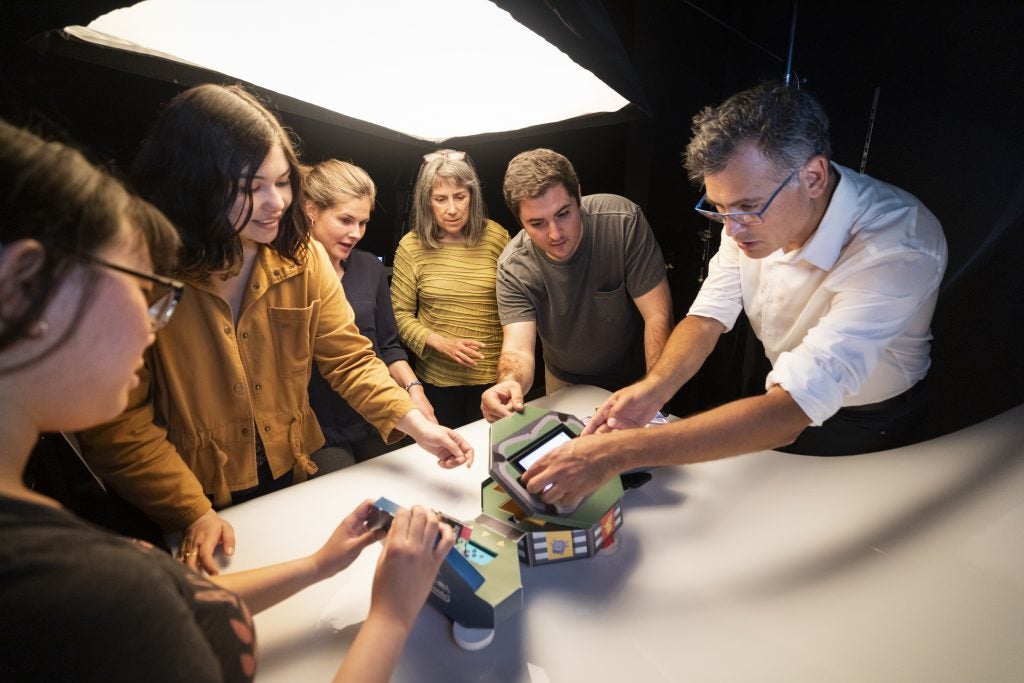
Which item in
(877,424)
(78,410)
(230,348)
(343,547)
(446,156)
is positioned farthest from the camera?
(446,156)

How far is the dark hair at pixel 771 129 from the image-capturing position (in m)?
1.28

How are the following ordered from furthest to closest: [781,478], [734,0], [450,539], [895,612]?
[734,0], [781,478], [895,612], [450,539]

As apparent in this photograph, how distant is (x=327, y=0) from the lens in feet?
3.32

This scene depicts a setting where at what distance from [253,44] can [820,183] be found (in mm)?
1447

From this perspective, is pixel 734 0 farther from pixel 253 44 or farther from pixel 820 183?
pixel 253 44

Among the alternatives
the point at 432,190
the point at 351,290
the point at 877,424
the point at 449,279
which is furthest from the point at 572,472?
the point at 432,190

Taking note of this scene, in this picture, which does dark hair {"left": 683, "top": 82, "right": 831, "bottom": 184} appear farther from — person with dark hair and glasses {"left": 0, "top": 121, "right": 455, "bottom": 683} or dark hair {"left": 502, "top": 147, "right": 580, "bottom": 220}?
person with dark hair and glasses {"left": 0, "top": 121, "right": 455, "bottom": 683}

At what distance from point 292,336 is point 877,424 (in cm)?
179

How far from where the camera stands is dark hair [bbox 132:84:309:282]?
1052 mm

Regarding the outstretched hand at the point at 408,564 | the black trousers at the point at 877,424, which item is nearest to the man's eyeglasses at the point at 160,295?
the outstretched hand at the point at 408,564

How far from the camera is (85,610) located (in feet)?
1.46

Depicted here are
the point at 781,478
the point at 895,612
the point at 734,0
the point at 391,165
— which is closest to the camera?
the point at 895,612

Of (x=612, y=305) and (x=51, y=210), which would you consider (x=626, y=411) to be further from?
(x=51, y=210)

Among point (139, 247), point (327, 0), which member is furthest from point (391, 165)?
point (139, 247)
